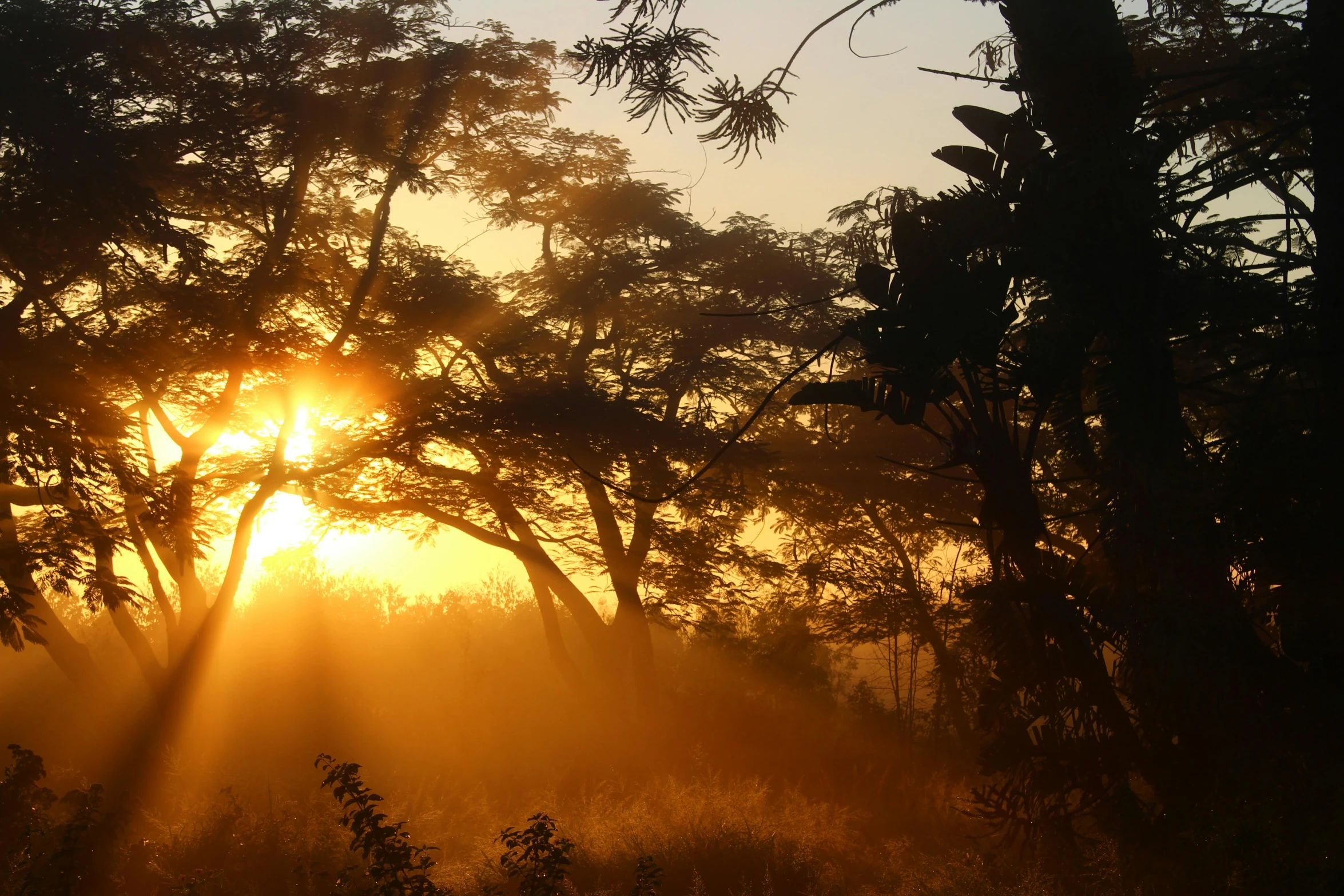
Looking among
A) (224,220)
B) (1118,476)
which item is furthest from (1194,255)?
(224,220)

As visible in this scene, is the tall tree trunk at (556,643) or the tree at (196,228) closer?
the tree at (196,228)

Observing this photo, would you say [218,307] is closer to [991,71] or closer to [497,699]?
[991,71]

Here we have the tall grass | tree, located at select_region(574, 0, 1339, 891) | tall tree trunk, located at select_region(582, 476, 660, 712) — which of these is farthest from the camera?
Answer: tall tree trunk, located at select_region(582, 476, 660, 712)

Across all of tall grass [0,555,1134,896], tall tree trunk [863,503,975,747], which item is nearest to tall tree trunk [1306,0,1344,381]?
tall grass [0,555,1134,896]

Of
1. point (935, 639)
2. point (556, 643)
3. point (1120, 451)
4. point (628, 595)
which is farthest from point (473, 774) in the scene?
point (1120, 451)

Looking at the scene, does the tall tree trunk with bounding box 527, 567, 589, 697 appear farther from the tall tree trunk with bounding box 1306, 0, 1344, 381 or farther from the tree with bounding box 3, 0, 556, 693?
the tall tree trunk with bounding box 1306, 0, 1344, 381

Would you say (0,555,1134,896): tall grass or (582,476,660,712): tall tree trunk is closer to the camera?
(0,555,1134,896): tall grass

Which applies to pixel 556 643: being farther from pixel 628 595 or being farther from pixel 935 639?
pixel 935 639

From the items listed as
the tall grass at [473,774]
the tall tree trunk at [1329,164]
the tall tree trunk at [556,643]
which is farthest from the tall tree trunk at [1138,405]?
the tall tree trunk at [556,643]

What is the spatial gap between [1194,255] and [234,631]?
80.4ft

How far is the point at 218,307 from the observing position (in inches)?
490

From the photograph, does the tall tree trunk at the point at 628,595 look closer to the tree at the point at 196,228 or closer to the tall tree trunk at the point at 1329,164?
the tree at the point at 196,228

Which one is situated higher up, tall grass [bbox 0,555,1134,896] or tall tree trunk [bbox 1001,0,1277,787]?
tall tree trunk [bbox 1001,0,1277,787]

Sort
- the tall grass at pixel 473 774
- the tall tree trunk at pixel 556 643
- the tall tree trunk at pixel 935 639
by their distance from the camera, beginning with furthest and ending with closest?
the tall tree trunk at pixel 556 643, the tall tree trunk at pixel 935 639, the tall grass at pixel 473 774
